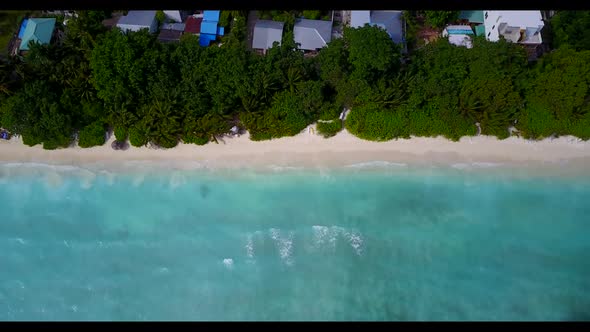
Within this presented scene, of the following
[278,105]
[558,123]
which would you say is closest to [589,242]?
[558,123]

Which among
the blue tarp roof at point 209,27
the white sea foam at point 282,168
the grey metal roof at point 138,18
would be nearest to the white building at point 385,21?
the blue tarp roof at point 209,27

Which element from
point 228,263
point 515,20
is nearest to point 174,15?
point 228,263

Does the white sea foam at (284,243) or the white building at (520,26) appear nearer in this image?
the white sea foam at (284,243)

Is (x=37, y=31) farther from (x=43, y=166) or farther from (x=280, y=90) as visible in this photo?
(x=280, y=90)

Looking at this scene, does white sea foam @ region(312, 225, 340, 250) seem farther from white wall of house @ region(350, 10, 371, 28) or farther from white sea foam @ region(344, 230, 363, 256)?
white wall of house @ region(350, 10, 371, 28)

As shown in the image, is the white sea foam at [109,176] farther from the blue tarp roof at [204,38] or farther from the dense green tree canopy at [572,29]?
the dense green tree canopy at [572,29]
